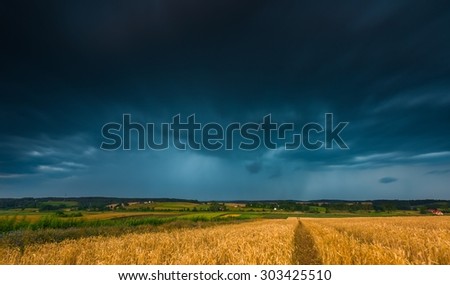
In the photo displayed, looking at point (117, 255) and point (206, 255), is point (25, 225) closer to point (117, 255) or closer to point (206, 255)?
point (117, 255)

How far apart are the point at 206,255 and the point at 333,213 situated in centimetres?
5167
